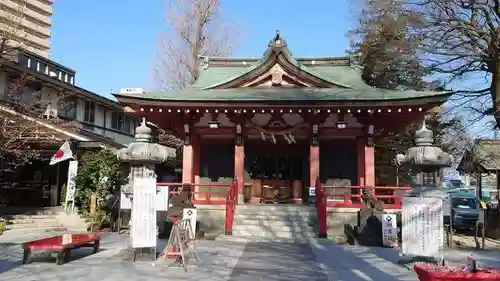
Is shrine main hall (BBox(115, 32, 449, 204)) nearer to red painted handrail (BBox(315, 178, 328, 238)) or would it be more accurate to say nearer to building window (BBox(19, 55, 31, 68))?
red painted handrail (BBox(315, 178, 328, 238))

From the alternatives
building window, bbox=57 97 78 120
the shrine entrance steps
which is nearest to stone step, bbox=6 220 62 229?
the shrine entrance steps

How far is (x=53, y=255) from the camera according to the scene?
1034 centimetres

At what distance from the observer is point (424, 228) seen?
30.5ft

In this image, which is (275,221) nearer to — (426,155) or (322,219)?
(322,219)

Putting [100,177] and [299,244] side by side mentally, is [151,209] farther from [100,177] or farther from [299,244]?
[100,177]

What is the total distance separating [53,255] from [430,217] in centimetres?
899

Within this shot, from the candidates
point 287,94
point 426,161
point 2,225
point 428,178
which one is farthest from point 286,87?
point 2,225

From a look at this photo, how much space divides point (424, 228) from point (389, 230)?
4.11 metres

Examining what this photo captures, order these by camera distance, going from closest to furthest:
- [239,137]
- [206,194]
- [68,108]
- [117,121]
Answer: [206,194] < [239,137] < [68,108] < [117,121]

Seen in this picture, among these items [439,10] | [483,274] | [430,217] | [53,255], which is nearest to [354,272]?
[430,217]

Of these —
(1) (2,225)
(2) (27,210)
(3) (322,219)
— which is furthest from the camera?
(2) (27,210)

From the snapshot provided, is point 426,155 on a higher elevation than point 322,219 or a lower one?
higher

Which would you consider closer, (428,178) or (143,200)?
(143,200)

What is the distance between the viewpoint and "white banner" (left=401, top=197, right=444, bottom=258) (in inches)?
362
